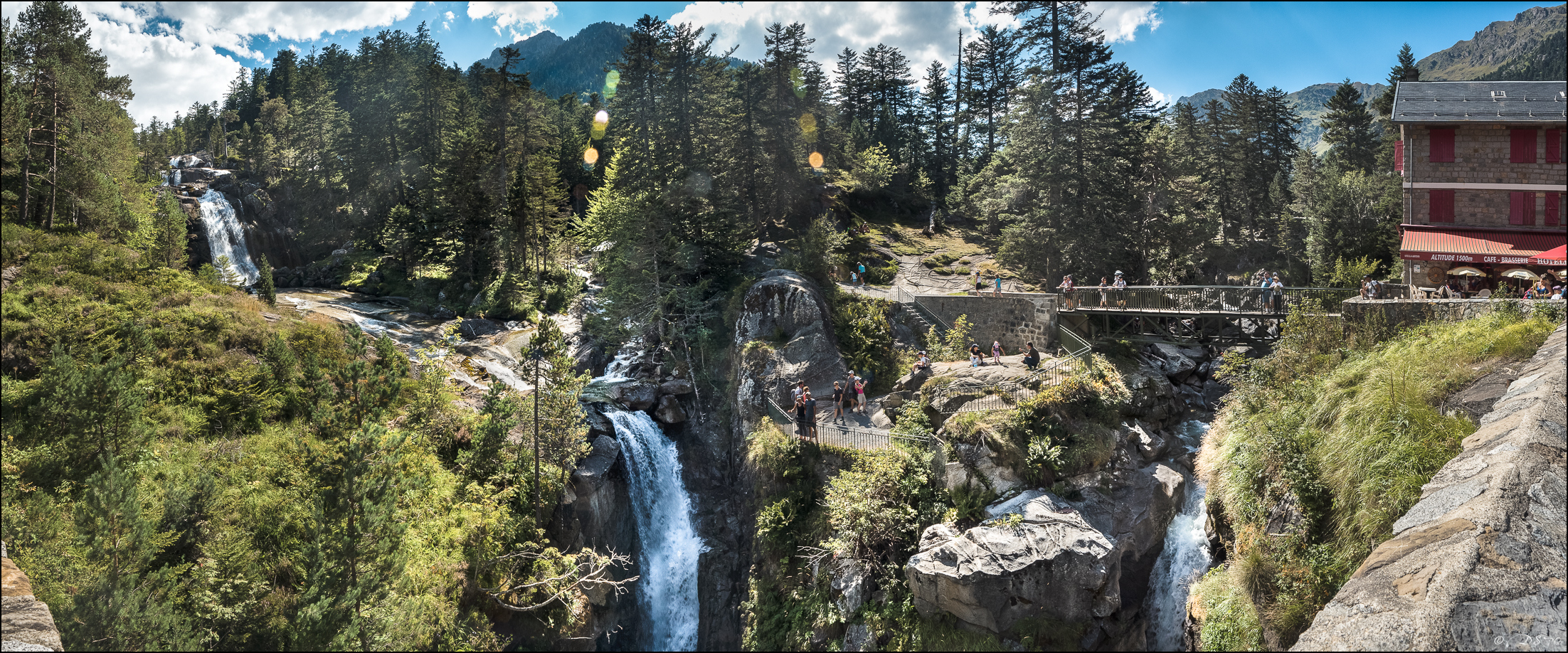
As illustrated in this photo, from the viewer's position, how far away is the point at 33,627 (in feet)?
36.7

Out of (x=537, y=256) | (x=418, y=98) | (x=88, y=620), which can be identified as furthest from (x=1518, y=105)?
(x=418, y=98)

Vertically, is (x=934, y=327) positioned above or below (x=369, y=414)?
above

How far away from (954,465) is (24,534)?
1882 centimetres

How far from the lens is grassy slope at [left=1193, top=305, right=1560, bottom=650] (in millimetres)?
11250

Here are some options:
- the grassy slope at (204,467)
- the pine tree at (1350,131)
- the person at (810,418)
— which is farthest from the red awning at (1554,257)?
the grassy slope at (204,467)

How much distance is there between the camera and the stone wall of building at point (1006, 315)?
24938mm

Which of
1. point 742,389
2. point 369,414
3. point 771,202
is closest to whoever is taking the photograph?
point 369,414

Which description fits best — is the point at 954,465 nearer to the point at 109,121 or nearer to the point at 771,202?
the point at 771,202

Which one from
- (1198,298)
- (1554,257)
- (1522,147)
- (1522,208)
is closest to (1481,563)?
(1198,298)

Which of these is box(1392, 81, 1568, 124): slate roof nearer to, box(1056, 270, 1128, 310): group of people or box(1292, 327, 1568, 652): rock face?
box(1056, 270, 1128, 310): group of people

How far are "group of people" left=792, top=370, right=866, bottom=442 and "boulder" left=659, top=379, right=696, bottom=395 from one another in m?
5.61

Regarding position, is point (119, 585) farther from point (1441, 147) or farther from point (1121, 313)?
point (1441, 147)

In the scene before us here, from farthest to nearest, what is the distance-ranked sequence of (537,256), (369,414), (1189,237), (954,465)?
(537,256) < (1189,237) < (954,465) < (369,414)

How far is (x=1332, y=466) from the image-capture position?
1273 cm
